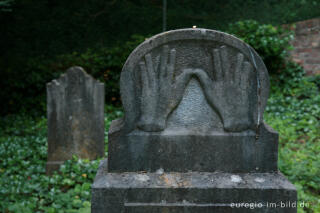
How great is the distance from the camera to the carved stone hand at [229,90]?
1.98m

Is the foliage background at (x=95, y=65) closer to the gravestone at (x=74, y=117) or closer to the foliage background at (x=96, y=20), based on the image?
the foliage background at (x=96, y=20)

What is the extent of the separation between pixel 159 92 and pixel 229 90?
46cm

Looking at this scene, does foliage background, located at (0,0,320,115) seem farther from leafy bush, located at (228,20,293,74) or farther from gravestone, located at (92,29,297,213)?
gravestone, located at (92,29,297,213)

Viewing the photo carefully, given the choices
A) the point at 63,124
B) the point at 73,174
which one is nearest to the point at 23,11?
the point at 63,124

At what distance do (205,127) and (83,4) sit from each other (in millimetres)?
8054

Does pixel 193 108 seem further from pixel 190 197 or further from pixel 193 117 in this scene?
pixel 190 197

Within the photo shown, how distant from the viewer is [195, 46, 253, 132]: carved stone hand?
1.98 meters

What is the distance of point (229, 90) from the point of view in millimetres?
1999

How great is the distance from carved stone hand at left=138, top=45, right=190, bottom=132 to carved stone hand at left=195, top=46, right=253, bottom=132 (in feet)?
0.54

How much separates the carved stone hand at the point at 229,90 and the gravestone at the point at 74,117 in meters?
2.73

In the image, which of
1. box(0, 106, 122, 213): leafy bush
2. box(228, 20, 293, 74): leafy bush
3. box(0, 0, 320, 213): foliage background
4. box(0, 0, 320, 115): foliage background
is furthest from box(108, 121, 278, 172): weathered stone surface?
box(0, 0, 320, 115): foliage background

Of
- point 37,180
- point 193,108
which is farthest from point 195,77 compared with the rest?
point 37,180

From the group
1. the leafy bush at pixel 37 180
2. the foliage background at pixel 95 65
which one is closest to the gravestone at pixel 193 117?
the leafy bush at pixel 37 180

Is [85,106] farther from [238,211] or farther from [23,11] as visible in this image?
[23,11]
